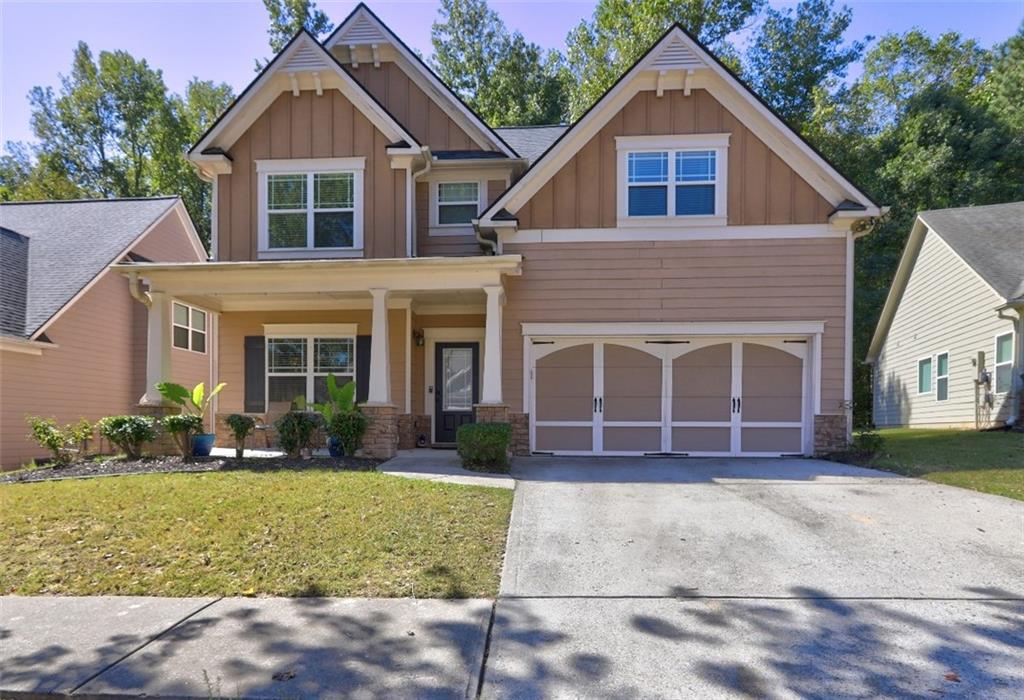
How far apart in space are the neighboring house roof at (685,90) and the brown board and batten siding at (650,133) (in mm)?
139

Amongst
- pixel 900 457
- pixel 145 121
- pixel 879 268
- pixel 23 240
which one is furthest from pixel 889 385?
pixel 145 121

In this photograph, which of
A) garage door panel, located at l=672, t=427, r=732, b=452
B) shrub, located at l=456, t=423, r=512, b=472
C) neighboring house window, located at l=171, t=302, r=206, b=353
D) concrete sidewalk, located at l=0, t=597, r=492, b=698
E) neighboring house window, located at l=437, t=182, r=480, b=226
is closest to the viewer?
concrete sidewalk, located at l=0, t=597, r=492, b=698

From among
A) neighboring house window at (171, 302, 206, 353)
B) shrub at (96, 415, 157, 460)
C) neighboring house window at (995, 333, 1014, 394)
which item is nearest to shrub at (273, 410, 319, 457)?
shrub at (96, 415, 157, 460)

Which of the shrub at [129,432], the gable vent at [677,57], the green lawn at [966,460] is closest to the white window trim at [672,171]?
the gable vent at [677,57]

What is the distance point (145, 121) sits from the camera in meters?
28.8

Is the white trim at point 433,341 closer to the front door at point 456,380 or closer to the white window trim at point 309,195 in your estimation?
the front door at point 456,380

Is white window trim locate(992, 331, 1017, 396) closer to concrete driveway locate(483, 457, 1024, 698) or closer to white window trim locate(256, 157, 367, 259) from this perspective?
concrete driveway locate(483, 457, 1024, 698)

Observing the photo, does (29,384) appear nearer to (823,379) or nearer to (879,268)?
(823,379)

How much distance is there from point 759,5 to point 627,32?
20.9ft

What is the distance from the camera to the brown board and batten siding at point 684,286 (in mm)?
10914

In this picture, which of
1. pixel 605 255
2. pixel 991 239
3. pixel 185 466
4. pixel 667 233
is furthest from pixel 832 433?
pixel 185 466

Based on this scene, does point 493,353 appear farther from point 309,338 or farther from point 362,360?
point 309,338

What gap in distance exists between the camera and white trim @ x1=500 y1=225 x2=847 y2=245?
1095 centimetres

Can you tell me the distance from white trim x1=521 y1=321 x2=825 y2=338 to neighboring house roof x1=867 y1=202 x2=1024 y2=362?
6254 mm
